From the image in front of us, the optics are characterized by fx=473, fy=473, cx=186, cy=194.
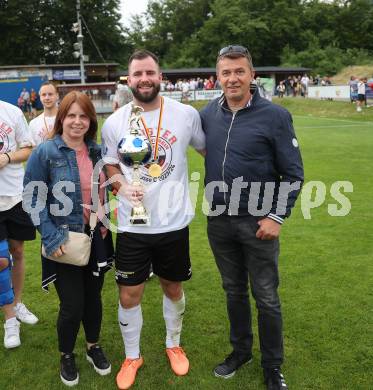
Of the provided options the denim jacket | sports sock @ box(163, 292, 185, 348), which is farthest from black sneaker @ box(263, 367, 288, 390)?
the denim jacket

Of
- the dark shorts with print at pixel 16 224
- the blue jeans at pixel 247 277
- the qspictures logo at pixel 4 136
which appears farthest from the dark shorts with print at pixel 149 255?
the qspictures logo at pixel 4 136

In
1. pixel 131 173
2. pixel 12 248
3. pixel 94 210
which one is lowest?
pixel 12 248

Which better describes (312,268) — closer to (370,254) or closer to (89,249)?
(370,254)

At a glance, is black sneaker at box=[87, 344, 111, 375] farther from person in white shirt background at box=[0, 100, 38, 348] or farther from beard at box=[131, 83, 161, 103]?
beard at box=[131, 83, 161, 103]

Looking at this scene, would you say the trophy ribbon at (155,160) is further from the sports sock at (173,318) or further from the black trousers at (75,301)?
the sports sock at (173,318)

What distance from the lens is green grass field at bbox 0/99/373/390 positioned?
→ 3.31m

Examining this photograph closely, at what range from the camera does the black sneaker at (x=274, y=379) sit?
10.2ft

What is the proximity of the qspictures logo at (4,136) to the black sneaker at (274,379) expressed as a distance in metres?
2.48

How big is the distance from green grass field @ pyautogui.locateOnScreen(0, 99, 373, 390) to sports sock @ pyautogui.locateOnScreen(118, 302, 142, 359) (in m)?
0.17

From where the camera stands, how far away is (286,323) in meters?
4.01

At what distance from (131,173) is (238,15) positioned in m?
58.0

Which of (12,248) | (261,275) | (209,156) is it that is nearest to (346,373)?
(261,275)

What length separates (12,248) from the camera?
396cm

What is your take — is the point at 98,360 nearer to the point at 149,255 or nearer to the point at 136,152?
the point at 149,255
